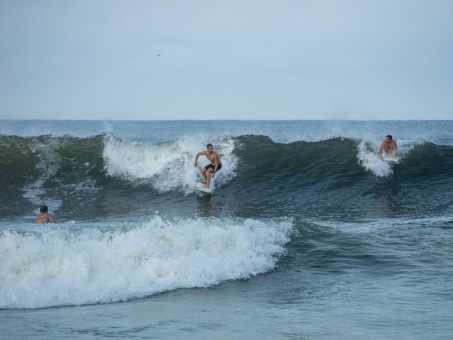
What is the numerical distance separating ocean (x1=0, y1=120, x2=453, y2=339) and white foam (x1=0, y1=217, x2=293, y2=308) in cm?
2

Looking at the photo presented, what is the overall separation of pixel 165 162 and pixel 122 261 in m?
13.3

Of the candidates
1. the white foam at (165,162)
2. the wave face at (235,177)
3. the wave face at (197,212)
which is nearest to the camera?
the wave face at (197,212)

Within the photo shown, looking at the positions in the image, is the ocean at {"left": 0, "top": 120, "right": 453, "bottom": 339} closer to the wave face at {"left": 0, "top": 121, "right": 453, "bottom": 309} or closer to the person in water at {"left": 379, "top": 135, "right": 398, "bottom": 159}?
the wave face at {"left": 0, "top": 121, "right": 453, "bottom": 309}

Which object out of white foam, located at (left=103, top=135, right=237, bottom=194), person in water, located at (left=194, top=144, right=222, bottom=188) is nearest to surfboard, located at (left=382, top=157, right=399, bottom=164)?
white foam, located at (left=103, top=135, right=237, bottom=194)

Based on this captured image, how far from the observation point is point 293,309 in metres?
7.14

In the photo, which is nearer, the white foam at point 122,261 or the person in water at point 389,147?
the white foam at point 122,261

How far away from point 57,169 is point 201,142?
19.3 ft

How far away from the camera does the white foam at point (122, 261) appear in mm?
7852

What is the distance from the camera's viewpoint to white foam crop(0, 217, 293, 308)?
7.85m

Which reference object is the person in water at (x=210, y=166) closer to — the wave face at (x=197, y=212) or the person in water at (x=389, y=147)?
the wave face at (x=197, y=212)

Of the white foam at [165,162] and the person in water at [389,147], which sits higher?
the person in water at [389,147]

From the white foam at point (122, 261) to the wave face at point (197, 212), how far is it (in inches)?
0.8

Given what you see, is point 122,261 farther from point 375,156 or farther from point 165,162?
point 375,156

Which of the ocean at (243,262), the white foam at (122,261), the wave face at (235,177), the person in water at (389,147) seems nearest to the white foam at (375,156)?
the wave face at (235,177)
